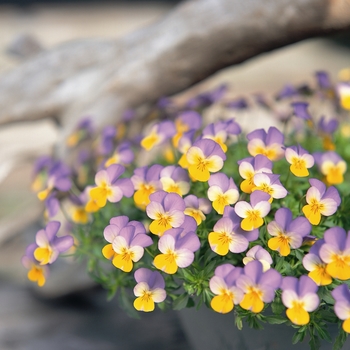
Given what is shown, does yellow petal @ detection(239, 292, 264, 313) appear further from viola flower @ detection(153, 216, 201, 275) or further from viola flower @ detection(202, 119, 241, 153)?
viola flower @ detection(202, 119, 241, 153)

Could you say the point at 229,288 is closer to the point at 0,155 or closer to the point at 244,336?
the point at 244,336

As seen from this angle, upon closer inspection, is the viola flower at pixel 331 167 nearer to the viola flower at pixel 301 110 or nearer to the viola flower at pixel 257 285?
the viola flower at pixel 301 110

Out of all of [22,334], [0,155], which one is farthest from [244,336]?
[0,155]

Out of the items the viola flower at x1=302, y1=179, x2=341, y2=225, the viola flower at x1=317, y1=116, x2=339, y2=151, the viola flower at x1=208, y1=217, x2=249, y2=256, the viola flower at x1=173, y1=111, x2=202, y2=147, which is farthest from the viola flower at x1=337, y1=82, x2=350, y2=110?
the viola flower at x1=208, y1=217, x2=249, y2=256

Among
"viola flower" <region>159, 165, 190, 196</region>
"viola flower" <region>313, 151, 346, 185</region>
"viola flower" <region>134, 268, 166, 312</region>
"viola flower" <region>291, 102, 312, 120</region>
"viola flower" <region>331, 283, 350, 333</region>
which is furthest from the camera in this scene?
"viola flower" <region>291, 102, 312, 120</region>

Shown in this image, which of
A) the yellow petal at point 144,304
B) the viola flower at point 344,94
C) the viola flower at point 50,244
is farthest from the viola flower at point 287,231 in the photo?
the viola flower at point 344,94
